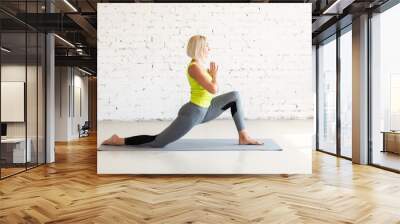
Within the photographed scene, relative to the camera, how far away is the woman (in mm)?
6055

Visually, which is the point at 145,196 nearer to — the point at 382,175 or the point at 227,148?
the point at 227,148

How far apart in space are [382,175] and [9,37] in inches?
252

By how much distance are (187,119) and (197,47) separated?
3.80 ft

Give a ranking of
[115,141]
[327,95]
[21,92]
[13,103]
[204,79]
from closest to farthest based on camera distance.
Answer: [204,79], [115,141], [13,103], [21,92], [327,95]

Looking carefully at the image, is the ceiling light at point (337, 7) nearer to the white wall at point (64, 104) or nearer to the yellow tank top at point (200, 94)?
the yellow tank top at point (200, 94)

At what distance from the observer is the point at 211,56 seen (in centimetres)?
620

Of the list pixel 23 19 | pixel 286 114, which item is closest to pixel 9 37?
pixel 23 19

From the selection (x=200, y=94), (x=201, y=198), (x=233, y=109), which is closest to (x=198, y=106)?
(x=200, y=94)

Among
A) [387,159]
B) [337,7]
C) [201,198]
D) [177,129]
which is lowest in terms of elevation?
[201,198]

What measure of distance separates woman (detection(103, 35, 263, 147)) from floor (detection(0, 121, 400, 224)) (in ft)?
1.97

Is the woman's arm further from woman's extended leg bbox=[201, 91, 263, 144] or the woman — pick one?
woman's extended leg bbox=[201, 91, 263, 144]

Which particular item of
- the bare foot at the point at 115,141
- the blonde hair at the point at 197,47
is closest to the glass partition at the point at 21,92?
the bare foot at the point at 115,141

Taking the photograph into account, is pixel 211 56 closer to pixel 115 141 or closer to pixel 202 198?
pixel 115 141

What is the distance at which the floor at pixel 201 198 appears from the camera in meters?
3.83
